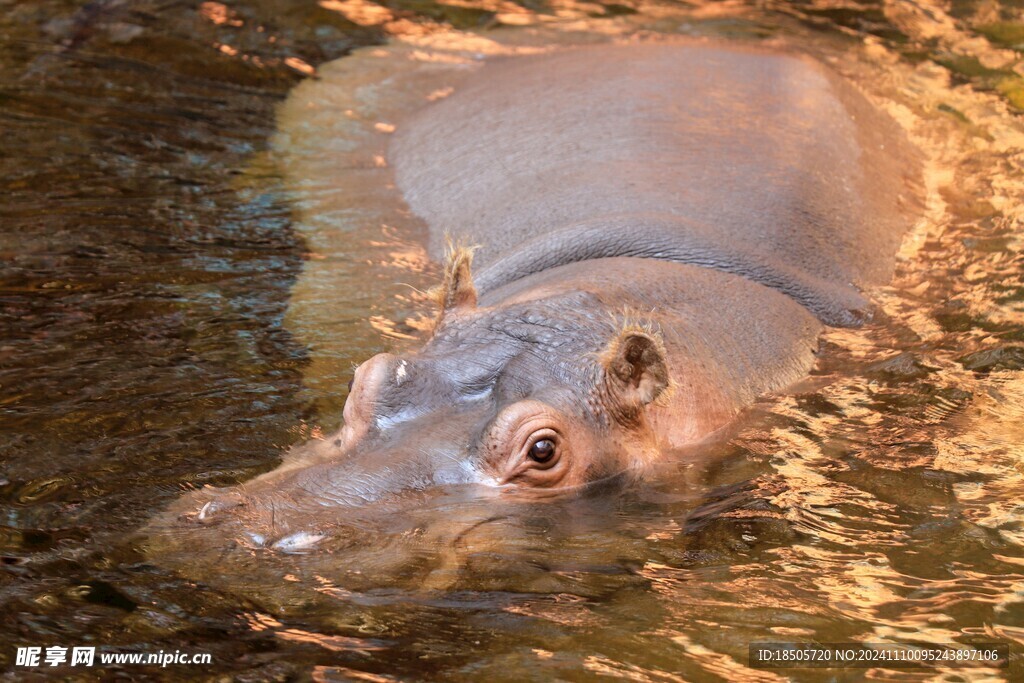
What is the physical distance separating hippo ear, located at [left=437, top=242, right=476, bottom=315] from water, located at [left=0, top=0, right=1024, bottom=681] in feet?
1.89

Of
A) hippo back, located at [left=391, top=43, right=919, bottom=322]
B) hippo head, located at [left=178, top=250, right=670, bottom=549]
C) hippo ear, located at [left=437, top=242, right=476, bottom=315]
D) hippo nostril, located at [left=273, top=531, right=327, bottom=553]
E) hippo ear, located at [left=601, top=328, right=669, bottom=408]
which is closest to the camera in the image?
hippo nostril, located at [left=273, top=531, right=327, bottom=553]

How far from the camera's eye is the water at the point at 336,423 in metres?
3.20

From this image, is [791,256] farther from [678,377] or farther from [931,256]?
[678,377]

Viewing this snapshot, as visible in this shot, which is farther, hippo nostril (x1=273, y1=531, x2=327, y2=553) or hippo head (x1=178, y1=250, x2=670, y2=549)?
hippo head (x1=178, y1=250, x2=670, y2=549)

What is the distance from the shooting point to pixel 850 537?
12.4 feet

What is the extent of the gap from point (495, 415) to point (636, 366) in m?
0.53

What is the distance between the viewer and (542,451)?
12.6ft

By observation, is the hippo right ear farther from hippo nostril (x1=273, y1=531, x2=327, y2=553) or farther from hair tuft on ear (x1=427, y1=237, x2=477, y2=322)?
hippo nostril (x1=273, y1=531, x2=327, y2=553)

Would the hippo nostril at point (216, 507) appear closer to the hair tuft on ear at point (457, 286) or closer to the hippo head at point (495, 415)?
the hippo head at point (495, 415)

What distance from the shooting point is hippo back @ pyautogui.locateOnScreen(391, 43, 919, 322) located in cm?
552

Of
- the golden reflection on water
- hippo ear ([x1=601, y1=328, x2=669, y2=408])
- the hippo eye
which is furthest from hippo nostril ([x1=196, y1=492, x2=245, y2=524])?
hippo ear ([x1=601, y1=328, x2=669, y2=408])

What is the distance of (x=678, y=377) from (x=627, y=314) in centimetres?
32

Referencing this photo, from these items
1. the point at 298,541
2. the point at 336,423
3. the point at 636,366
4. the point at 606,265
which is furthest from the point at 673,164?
the point at 298,541

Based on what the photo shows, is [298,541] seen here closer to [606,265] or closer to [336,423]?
[336,423]
